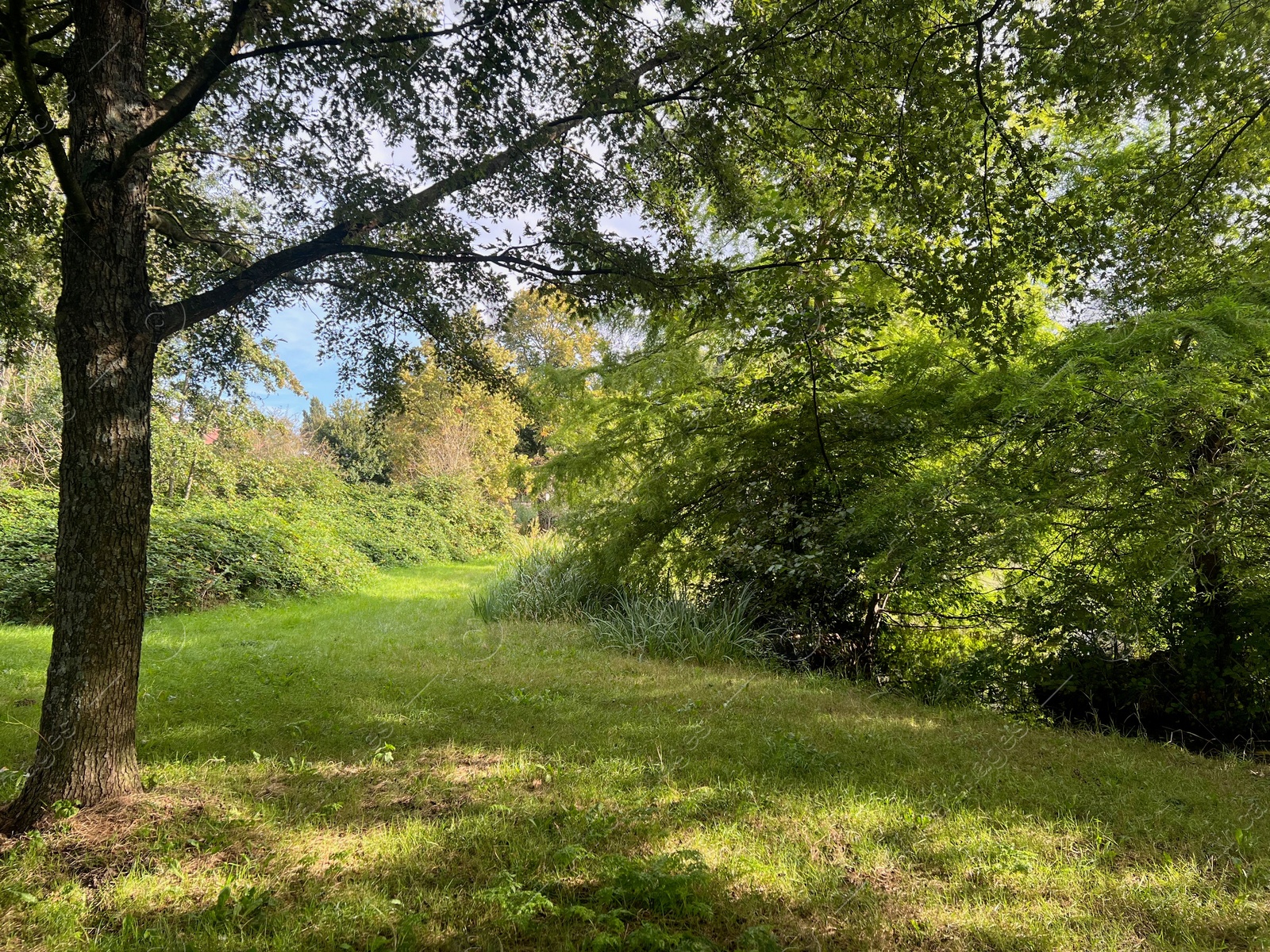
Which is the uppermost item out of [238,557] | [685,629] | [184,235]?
[184,235]

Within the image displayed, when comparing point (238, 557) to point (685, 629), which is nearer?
point (685, 629)

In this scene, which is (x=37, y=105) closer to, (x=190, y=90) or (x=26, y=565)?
(x=190, y=90)

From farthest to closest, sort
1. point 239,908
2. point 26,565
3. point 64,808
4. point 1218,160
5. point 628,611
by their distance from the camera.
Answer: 1. point 26,565
2. point 628,611
3. point 1218,160
4. point 64,808
5. point 239,908

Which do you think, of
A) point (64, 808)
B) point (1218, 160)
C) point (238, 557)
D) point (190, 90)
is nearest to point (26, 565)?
point (238, 557)

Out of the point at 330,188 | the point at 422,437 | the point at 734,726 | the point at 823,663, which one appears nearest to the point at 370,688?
the point at 734,726

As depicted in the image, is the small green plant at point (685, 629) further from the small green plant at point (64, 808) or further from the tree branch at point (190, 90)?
the tree branch at point (190, 90)

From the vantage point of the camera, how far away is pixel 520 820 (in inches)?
121

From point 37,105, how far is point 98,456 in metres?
1.52

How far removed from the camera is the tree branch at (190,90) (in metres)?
2.95

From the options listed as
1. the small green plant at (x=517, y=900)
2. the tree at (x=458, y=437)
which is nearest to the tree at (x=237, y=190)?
the small green plant at (x=517, y=900)

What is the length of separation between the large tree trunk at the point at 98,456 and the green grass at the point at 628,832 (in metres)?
0.35

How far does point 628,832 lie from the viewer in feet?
9.69

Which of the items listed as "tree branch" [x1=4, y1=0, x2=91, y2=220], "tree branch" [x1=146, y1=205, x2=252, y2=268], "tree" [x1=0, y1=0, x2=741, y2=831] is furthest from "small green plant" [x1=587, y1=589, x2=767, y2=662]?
"tree branch" [x1=4, y1=0, x2=91, y2=220]

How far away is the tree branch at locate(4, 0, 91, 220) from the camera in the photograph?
257 cm
